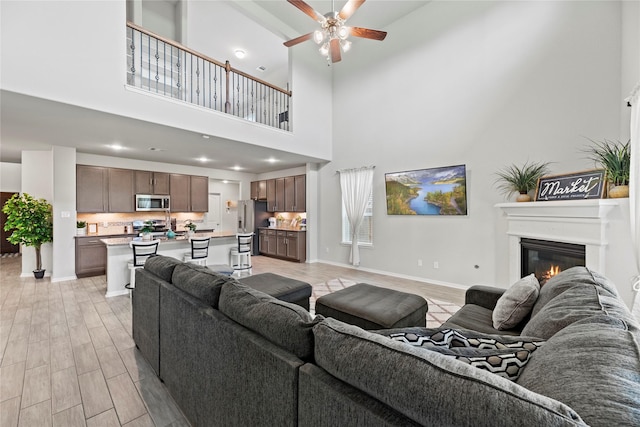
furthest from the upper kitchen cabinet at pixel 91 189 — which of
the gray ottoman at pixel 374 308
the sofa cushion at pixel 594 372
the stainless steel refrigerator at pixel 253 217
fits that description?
the sofa cushion at pixel 594 372

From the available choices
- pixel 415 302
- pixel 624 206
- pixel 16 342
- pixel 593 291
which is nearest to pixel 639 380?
pixel 593 291

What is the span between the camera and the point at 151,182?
6.54 metres

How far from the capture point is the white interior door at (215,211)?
29.2 ft

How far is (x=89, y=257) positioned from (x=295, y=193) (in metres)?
4.66

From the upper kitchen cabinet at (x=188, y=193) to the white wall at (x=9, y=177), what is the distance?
4.91m

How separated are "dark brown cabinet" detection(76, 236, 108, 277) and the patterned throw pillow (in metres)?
6.47

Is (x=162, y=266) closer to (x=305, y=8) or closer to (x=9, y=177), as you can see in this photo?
(x=305, y=8)

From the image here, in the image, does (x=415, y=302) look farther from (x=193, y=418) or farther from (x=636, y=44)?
(x=636, y=44)

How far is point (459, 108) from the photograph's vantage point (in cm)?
456

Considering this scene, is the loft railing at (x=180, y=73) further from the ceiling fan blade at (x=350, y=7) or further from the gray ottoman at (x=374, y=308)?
the gray ottoman at (x=374, y=308)

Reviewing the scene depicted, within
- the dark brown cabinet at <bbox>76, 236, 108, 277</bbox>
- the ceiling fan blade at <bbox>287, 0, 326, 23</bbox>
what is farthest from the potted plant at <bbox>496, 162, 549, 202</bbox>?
the dark brown cabinet at <bbox>76, 236, 108, 277</bbox>

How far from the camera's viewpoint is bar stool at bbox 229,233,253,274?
16.5 feet

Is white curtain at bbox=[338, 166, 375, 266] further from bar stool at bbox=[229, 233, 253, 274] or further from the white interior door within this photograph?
the white interior door

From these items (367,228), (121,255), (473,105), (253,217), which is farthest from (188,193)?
(473,105)
